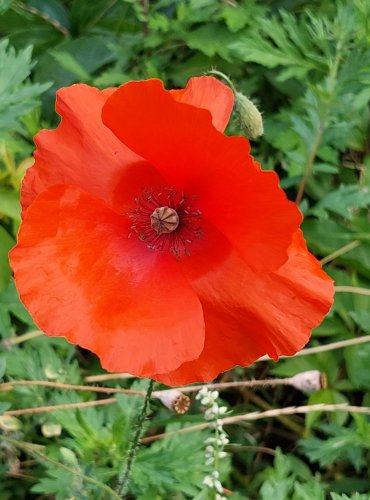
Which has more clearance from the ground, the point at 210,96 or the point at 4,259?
the point at 210,96

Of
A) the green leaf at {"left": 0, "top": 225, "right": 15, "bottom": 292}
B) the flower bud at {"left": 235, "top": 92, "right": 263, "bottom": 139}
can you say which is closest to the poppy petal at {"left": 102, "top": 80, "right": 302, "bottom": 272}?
the flower bud at {"left": 235, "top": 92, "right": 263, "bottom": 139}

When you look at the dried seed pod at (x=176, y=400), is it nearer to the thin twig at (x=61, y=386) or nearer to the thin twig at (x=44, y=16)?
the thin twig at (x=61, y=386)

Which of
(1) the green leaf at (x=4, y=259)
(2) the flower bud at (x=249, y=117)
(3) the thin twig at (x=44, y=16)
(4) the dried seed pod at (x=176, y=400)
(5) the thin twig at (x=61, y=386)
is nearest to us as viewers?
(2) the flower bud at (x=249, y=117)

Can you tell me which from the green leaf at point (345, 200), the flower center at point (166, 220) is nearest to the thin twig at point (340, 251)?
the green leaf at point (345, 200)

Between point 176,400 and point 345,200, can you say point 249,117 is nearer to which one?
point 176,400

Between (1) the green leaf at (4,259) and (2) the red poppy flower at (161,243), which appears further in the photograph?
(1) the green leaf at (4,259)

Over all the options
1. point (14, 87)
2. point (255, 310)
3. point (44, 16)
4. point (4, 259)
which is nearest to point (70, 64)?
point (44, 16)
